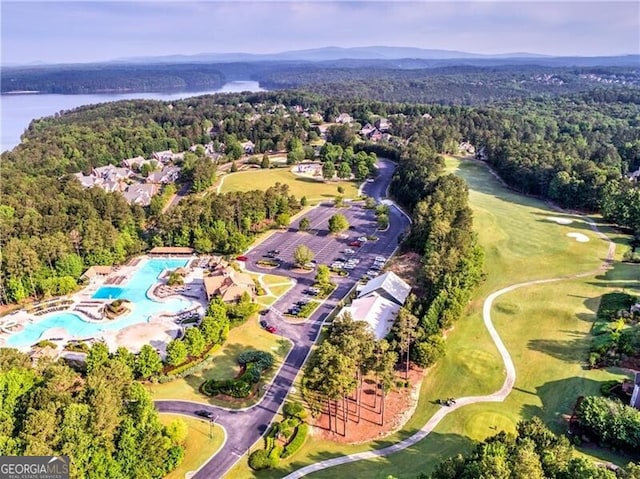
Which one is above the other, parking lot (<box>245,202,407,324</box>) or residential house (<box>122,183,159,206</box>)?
residential house (<box>122,183,159,206</box>)

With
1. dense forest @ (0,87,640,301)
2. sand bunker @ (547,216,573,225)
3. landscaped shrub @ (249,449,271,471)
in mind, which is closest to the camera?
landscaped shrub @ (249,449,271,471)

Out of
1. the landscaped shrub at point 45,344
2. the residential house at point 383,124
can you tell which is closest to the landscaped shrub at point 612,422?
the landscaped shrub at point 45,344

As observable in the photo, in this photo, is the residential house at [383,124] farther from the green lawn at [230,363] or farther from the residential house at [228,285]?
the green lawn at [230,363]

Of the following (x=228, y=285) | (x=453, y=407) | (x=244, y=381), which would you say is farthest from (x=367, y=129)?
(x=453, y=407)

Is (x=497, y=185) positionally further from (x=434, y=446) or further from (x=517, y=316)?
(x=434, y=446)

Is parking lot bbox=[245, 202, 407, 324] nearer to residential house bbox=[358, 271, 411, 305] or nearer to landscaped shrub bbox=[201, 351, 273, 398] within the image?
residential house bbox=[358, 271, 411, 305]

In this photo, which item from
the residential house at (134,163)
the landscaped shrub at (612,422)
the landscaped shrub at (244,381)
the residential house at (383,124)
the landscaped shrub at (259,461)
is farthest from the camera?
the residential house at (383,124)

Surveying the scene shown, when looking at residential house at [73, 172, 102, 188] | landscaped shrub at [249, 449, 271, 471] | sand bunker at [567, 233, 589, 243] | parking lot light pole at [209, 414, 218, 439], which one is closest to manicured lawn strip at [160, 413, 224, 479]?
parking lot light pole at [209, 414, 218, 439]

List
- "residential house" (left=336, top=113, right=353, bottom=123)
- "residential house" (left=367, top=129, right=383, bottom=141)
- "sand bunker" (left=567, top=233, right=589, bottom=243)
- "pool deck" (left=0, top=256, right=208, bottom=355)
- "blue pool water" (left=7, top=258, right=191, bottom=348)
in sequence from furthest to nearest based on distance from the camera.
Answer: "residential house" (left=336, top=113, right=353, bottom=123), "residential house" (left=367, top=129, right=383, bottom=141), "sand bunker" (left=567, top=233, right=589, bottom=243), "blue pool water" (left=7, top=258, right=191, bottom=348), "pool deck" (left=0, top=256, right=208, bottom=355)
